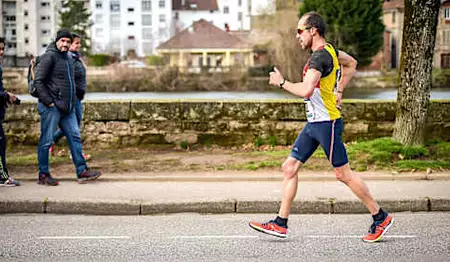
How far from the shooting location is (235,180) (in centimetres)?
995

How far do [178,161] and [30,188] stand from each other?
2.55 meters

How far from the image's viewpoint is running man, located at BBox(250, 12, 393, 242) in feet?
22.0

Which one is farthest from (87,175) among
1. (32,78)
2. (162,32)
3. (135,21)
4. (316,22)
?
(135,21)

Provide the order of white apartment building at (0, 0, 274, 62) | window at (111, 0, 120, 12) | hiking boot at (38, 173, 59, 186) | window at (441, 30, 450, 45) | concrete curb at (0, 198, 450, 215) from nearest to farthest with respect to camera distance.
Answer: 1. concrete curb at (0, 198, 450, 215)
2. hiking boot at (38, 173, 59, 186)
3. window at (441, 30, 450, 45)
4. white apartment building at (0, 0, 274, 62)
5. window at (111, 0, 120, 12)

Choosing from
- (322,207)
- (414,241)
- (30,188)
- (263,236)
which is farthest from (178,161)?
(414,241)

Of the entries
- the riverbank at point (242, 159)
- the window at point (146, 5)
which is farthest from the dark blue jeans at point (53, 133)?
the window at point (146, 5)

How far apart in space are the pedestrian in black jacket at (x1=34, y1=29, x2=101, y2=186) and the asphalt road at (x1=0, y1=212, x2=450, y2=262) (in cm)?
151

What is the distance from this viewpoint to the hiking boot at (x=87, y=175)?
980cm

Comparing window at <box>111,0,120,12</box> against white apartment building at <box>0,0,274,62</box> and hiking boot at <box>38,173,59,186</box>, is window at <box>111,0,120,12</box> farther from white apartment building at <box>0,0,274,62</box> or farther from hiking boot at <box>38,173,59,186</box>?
hiking boot at <box>38,173,59,186</box>

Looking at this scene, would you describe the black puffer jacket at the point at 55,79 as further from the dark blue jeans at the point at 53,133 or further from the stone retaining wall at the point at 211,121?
the stone retaining wall at the point at 211,121

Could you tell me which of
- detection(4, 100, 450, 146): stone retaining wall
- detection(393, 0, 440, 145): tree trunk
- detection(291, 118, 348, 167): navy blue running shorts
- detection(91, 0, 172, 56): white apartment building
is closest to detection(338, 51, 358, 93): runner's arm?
detection(291, 118, 348, 167): navy blue running shorts

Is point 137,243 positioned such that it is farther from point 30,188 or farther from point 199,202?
point 30,188

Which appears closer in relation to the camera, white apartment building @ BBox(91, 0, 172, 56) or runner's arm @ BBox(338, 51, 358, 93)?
runner's arm @ BBox(338, 51, 358, 93)

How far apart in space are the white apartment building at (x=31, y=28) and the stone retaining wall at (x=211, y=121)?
190ft
